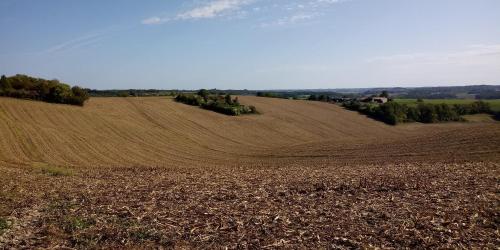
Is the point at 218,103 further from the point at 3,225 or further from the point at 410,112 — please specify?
the point at 3,225

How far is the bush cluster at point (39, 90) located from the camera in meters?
45.0

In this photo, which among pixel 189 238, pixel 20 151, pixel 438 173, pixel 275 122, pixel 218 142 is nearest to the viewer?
pixel 189 238

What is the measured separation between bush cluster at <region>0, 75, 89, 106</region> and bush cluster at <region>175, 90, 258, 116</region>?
17249mm

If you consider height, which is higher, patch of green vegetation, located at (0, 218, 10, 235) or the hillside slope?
patch of green vegetation, located at (0, 218, 10, 235)

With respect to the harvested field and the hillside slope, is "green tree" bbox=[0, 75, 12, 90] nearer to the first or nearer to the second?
the hillside slope

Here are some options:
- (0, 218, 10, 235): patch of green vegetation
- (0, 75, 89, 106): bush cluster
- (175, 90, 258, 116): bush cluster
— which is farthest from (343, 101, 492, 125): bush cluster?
(0, 218, 10, 235): patch of green vegetation

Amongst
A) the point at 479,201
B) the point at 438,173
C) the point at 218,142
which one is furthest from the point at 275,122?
the point at 479,201

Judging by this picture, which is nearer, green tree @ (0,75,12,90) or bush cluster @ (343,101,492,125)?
green tree @ (0,75,12,90)

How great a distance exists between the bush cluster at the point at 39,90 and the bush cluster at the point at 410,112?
138 ft

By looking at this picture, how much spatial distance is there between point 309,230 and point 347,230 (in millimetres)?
640

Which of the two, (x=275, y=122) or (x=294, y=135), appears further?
(x=275, y=122)

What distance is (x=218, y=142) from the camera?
41969 millimetres

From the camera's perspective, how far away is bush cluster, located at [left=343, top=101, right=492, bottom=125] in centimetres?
6756

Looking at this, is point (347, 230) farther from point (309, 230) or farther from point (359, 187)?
point (359, 187)
